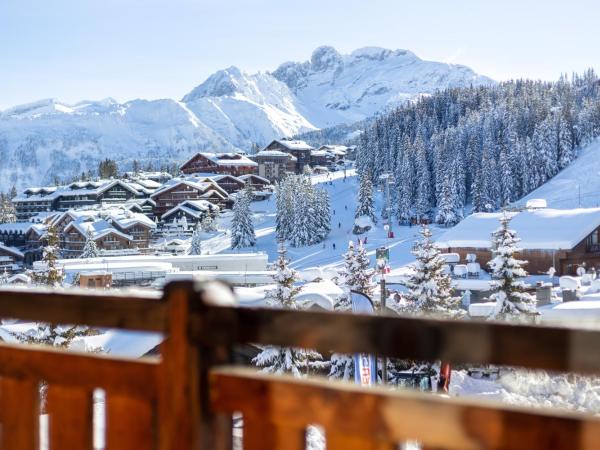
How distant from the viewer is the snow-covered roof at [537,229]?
118 feet

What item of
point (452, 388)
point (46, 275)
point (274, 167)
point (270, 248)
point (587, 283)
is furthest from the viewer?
point (274, 167)

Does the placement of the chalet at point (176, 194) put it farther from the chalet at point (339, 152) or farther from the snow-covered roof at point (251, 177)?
the chalet at point (339, 152)

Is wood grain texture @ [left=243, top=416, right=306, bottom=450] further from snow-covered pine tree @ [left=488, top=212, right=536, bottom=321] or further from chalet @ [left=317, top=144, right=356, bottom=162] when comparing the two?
chalet @ [left=317, top=144, right=356, bottom=162]

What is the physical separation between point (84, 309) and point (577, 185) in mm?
66485

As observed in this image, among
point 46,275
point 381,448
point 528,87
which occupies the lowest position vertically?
point 46,275

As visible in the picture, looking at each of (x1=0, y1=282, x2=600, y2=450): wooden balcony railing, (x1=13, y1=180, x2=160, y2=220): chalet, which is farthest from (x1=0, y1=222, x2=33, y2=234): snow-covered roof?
(x1=0, y1=282, x2=600, y2=450): wooden balcony railing

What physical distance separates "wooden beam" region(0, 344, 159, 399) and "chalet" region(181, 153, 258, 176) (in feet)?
284

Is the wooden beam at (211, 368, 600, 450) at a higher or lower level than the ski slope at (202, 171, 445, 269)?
higher

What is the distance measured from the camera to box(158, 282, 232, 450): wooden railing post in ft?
4.48

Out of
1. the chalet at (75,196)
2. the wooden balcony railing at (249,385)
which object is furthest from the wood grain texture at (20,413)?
the chalet at (75,196)

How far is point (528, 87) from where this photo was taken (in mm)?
96750

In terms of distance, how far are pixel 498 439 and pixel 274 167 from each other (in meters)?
91.8

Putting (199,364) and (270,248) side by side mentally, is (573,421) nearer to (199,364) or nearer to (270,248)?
(199,364)

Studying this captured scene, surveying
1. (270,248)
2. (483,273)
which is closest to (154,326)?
(483,273)
